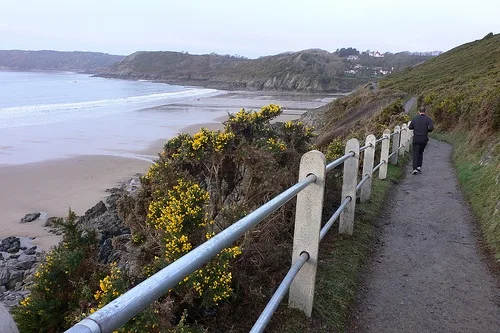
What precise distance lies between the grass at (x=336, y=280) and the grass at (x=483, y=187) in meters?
1.45

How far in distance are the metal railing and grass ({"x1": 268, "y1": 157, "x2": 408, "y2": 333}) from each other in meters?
0.12

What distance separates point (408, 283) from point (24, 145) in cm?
2492

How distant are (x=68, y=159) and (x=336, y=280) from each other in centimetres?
2009

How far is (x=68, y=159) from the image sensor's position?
69.9ft

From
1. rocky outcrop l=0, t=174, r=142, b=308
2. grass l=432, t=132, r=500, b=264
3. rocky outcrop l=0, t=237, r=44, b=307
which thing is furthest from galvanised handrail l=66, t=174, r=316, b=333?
rocky outcrop l=0, t=237, r=44, b=307

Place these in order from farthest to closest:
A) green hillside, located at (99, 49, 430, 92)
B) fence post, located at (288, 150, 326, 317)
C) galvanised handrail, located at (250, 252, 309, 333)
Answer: green hillside, located at (99, 49, 430, 92) → fence post, located at (288, 150, 326, 317) → galvanised handrail, located at (250, 252, 309, 333)

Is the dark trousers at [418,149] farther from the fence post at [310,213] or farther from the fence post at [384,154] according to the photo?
the fence post at [310,213]

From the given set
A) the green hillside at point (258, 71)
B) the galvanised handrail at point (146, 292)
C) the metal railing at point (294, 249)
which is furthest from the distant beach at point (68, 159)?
the green hillside at point (258, 71)

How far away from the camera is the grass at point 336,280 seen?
3.14 metres

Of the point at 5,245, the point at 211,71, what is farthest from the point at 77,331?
the point at 211,71

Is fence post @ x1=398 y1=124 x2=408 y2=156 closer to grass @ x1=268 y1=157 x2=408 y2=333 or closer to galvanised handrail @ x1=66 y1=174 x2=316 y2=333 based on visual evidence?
grass @ x1=268 y1=157 x2=408 y2=333

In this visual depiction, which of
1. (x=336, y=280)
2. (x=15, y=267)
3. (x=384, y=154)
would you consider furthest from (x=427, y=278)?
(x=15, y=267)

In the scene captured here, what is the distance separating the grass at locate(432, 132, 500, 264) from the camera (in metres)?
5.45

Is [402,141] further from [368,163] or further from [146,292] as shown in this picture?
[146,292]
